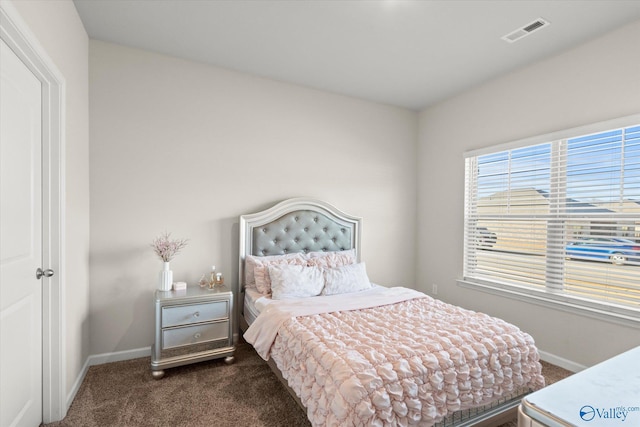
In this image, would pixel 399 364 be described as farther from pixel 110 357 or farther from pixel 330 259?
pixel 110 357

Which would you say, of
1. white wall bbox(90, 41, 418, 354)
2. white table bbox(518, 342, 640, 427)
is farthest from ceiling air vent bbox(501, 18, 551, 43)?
white table bbox(518, 342, 640, 427)

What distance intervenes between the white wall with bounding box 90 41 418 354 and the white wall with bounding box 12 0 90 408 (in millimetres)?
155

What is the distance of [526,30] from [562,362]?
2826mm

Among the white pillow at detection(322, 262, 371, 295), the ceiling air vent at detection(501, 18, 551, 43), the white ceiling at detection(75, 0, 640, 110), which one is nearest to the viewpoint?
the white ceiling at detection(75, 0, 640, 110)

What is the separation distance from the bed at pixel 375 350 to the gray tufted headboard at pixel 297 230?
0.26ft

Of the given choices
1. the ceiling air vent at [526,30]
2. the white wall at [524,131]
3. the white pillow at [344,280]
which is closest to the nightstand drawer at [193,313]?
the white pillow at [344,280]

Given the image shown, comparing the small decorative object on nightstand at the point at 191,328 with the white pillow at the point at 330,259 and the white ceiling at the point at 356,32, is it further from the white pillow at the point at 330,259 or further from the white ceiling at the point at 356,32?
the white ceiling at the point at 356,32

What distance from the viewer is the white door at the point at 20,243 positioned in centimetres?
154

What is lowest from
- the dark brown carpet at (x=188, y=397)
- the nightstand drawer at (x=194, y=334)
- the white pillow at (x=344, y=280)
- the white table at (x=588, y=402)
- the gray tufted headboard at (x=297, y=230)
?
the dark brown carpet at (x=188, y=397)

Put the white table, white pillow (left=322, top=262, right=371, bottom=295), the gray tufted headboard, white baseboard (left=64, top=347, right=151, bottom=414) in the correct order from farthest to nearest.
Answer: the gray tufted headboard, white pillow (left=322, top=262, right=371, bottom=295), white baseboard (left=64, top=347, right=151, bottom=414), the white table

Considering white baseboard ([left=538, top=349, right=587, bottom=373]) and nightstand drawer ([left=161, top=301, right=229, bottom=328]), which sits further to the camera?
white baseboard ([left=538, top=349, right=587, bottom=373])

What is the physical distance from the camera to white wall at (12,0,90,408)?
1.92 metres

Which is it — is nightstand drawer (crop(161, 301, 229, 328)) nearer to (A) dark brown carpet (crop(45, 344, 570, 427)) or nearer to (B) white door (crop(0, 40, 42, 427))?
(A) dark brown carpet (crop(45, 344, 570, 427))

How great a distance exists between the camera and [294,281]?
9.23 feet
